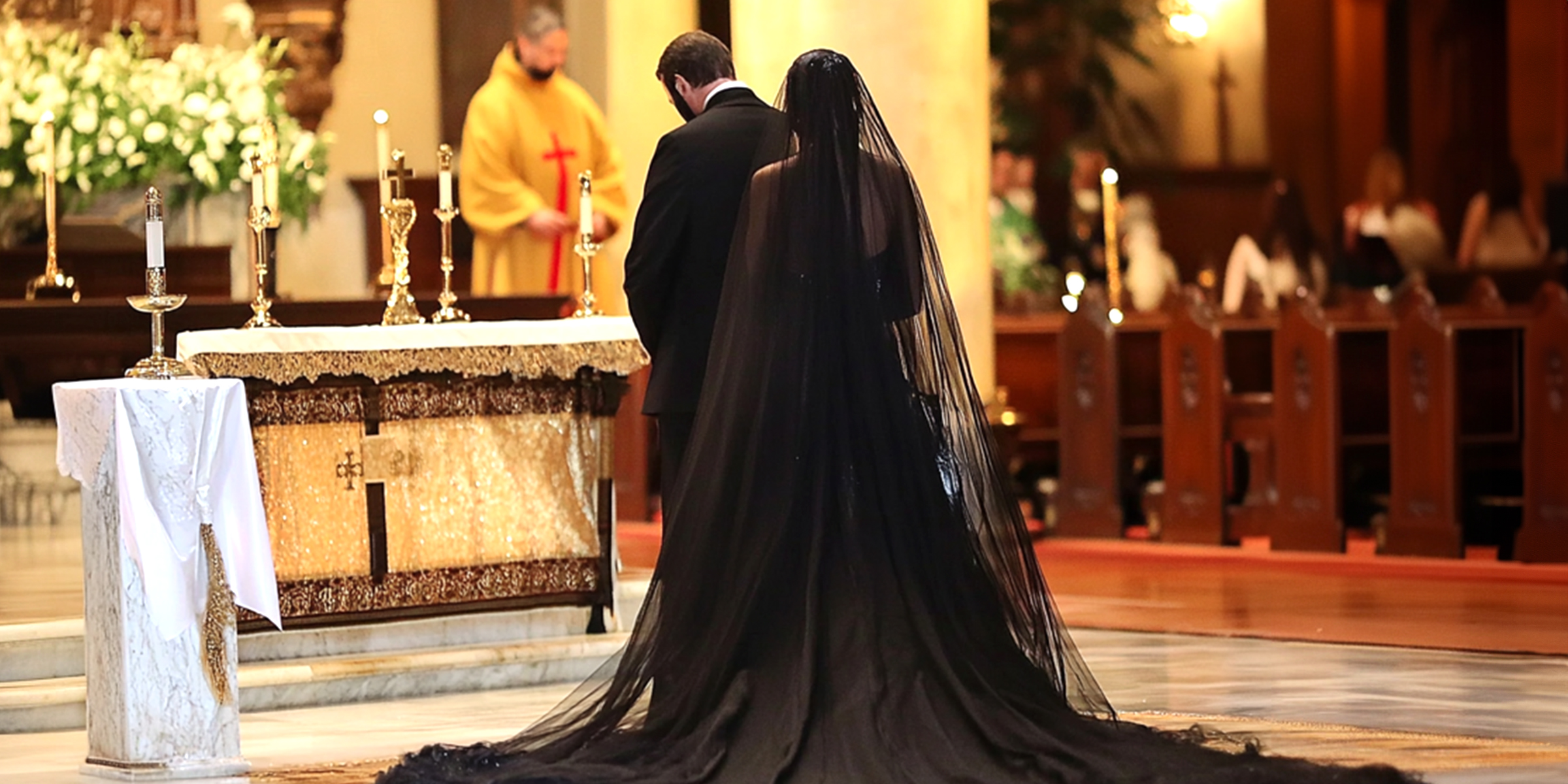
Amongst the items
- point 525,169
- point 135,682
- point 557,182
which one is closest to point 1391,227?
point 557,182

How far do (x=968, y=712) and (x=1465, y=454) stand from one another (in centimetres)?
673

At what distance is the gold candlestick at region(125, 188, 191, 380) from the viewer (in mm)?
6281

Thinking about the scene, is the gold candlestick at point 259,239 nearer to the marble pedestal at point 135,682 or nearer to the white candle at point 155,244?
the white candle at point 155,244

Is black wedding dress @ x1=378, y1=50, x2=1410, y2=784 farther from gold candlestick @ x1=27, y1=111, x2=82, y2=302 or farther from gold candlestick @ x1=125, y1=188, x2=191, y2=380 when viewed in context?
gold candlestick @ x1=27, y1=111, x2=82, y2=302

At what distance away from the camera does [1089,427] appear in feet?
39.1

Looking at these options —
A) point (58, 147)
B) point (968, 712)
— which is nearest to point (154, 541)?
point (968, 712)

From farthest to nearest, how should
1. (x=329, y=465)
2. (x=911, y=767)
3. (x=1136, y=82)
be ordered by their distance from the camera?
(x=1136, y=82) < (x=329, y=465) < (x=911, y=767)

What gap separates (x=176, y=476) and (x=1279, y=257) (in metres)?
10.6

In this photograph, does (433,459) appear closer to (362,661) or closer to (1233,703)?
(362,661)

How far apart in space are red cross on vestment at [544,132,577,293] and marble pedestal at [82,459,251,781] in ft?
17.2

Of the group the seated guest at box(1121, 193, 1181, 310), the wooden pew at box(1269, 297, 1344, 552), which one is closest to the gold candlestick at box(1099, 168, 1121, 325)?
the seated guest at box(1121, 193, 1181, 310)

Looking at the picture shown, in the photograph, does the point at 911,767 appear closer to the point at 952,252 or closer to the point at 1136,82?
the point at 952,252

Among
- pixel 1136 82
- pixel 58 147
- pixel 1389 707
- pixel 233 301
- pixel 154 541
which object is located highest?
pixel 1136 82

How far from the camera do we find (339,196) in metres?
13.6
